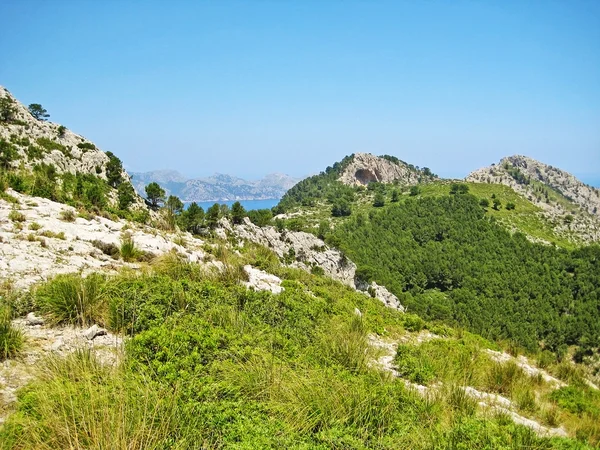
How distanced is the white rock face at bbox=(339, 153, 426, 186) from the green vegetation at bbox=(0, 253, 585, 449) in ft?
493

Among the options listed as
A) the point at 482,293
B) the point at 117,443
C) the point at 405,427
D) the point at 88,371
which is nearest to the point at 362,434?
the point at 405,427

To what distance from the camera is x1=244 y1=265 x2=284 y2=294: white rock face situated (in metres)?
9.19

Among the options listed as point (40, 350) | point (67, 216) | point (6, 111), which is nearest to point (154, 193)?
point (6, 111)

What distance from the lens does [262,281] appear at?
9.82 m

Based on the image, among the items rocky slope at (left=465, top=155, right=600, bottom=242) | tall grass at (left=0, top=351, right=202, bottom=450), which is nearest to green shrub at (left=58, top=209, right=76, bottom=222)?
tall grass at (left=0, top=351, right=202, bottom=450)

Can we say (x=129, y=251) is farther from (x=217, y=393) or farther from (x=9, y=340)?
(x=217, y=393)

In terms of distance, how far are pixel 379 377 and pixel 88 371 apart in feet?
11.8

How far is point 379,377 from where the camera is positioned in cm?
485

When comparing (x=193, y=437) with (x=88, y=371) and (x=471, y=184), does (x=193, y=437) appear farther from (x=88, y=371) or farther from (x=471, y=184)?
(x=471, y=184)

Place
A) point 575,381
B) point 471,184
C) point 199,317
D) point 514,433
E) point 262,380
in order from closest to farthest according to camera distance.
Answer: point 514,433
point 262,380
point 199,317
point 575,381
point 471,184

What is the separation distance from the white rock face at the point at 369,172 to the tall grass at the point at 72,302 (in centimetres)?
15041

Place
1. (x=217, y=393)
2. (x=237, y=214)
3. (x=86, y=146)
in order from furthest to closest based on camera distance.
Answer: (x=237, y=214) < (x=86, y=146) < (x=217, y=393)

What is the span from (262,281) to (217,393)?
6.11 metres

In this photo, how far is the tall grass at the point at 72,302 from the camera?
5203 mm
